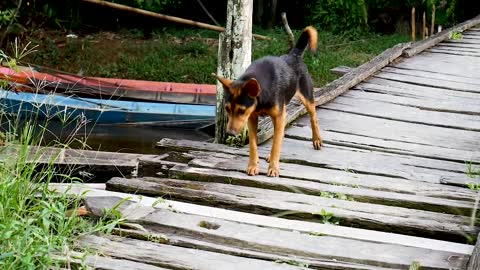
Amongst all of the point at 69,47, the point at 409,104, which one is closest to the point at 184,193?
the point at 409,104

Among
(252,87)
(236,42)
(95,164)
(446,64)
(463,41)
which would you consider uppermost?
(236,42)

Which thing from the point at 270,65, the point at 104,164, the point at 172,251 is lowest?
the point at 104,164

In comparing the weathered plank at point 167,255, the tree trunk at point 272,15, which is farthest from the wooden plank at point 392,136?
the tree trunk at point 272,15

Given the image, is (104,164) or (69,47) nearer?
(104,164)

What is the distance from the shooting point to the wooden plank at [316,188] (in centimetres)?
375

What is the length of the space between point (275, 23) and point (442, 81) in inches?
341

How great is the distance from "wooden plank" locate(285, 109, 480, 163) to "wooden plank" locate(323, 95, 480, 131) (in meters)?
0.13

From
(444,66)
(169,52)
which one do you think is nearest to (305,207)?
(444,66)

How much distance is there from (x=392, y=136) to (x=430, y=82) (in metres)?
2.05

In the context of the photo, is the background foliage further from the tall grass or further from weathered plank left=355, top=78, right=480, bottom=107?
the tall grass

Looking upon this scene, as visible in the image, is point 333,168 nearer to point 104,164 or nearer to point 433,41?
point 104,164

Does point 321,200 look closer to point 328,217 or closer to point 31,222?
point 328,217

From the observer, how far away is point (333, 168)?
446cm

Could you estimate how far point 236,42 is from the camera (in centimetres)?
530
